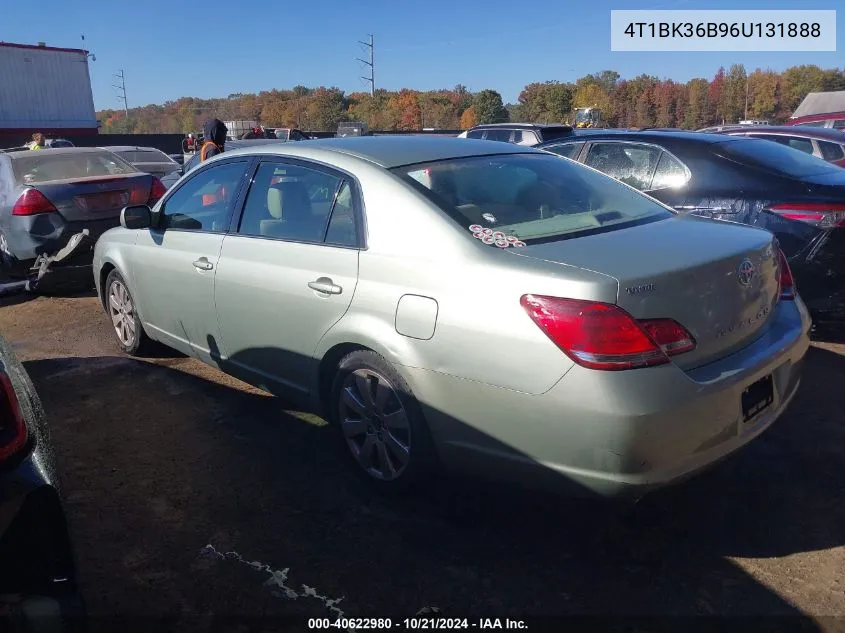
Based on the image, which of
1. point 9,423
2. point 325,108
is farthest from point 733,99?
point 9,423

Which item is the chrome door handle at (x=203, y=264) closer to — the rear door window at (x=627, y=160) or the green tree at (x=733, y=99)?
the rear door window at (x=627, y=160)

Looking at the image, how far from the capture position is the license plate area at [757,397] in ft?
8.74

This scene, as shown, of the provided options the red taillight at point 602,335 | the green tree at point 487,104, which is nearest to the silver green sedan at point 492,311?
the red taillight at point 602,335

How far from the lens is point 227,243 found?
3898 mm

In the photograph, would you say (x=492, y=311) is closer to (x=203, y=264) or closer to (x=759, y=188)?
Answer: (x=203, y=264)

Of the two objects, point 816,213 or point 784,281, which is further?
point 816,213

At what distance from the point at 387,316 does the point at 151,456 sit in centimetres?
172

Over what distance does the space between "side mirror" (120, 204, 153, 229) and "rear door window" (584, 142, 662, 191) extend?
3.75m

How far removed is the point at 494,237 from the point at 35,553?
190cm

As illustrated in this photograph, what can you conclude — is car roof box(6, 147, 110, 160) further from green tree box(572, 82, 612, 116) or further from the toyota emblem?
green tree box(572, 82, 612, 116)

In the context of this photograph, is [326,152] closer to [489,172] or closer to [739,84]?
[489,172]

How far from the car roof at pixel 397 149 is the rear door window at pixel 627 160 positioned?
85.8 inches

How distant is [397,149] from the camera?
3549 millimetres

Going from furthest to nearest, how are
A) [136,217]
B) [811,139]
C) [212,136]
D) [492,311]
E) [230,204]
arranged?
1. [212,136]
2. [811,139]
3. [136,217]
4. [230,204]
5. [492,311]
